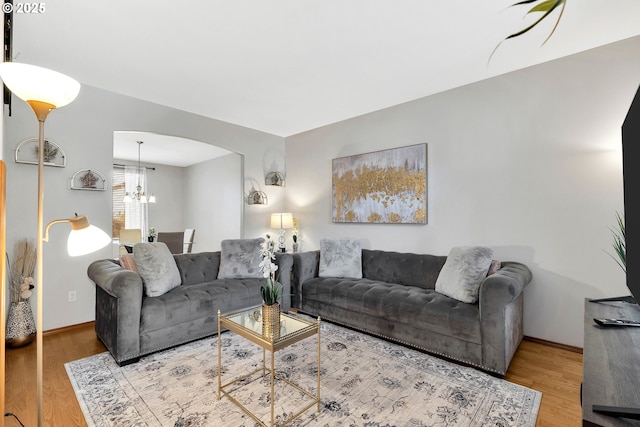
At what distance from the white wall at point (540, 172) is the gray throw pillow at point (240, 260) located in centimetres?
180

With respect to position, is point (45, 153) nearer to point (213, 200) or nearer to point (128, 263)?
point (128, 263)

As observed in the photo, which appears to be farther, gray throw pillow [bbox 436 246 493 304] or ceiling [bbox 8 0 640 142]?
gray throw pillow [bbox 436 246 493 304]

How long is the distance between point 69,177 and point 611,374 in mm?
4389

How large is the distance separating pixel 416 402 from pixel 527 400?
0.73m

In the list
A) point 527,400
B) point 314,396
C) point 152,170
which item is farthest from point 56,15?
point 152,170

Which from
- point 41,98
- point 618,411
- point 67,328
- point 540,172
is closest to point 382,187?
point 540,172

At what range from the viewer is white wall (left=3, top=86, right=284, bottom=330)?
2.96 m

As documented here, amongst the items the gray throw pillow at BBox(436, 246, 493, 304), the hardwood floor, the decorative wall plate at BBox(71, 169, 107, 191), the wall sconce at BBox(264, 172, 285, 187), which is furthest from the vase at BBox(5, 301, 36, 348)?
the gray throw pillow at BBox(436, 246, 493, 304)

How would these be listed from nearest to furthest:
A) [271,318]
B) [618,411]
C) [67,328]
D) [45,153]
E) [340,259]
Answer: [618,411] → [271,318] → [45,153] → [67,328] → [340,259]

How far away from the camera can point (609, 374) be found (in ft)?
3.72

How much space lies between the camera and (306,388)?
212 centimetres

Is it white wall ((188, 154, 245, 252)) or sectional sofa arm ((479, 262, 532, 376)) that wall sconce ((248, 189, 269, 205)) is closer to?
white wall ((188, 154, 245, 252))

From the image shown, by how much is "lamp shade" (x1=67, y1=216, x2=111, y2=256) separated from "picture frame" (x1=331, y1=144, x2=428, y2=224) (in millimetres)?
3138

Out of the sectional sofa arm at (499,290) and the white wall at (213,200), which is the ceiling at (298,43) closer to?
the sectional sofa arm at (499,290)
